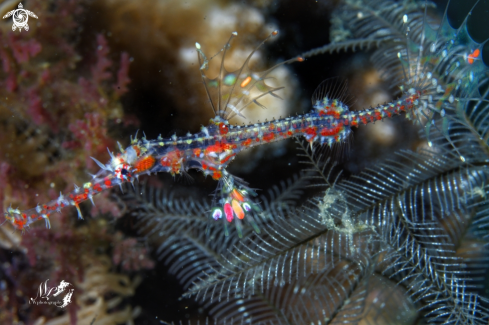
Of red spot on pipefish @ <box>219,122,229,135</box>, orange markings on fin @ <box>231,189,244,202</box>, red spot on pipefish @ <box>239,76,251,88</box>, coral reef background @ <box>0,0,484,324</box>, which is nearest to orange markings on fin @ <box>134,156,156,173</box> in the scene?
coral reef background @ <box>0,0,484,324</box>

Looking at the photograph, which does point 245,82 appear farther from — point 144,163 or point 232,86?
point 144,163

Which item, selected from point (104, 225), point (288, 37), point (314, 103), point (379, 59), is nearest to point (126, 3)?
point (288, 37)

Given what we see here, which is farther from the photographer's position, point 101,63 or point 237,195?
point 101,63

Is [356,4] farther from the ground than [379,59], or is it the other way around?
[356,4]

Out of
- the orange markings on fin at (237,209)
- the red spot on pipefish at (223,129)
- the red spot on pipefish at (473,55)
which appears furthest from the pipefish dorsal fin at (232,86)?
the red spot on pipefish at (473,55)

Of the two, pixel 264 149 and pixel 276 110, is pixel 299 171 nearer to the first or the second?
pixel 264 149

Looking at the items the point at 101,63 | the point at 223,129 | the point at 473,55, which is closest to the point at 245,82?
the point at 223,129

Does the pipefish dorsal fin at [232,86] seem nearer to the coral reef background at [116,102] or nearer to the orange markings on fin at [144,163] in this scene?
the coral reef background at [116,102]

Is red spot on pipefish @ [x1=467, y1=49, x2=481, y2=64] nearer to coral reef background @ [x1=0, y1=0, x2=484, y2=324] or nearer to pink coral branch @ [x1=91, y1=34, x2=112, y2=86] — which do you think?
coral reef background @ [x1=0, y1=0, x2=484, y2=324]
